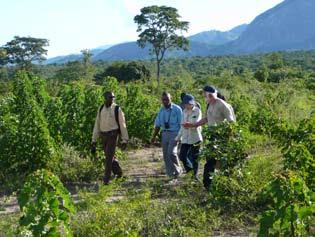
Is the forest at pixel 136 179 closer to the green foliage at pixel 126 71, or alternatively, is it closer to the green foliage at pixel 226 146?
the green foliage at pixel 226 146

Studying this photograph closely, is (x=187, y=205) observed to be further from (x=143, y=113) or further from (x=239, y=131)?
(x=143, y=113)

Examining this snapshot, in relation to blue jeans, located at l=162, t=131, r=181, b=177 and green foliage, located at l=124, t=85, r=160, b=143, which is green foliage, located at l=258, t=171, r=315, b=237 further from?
green foliage, located at l=124, t=85, r=160, b=143

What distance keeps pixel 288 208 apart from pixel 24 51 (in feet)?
213

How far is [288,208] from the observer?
13.7ft

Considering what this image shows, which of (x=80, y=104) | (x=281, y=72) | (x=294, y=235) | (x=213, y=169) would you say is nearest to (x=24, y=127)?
(x=80, y=104)

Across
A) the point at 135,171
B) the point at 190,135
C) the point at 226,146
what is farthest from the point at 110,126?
the point at 226,146

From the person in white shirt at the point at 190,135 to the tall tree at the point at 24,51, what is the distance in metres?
55.6

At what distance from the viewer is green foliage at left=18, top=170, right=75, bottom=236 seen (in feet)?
13.9

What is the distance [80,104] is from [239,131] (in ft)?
14.0

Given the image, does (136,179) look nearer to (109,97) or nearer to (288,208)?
(109,97)

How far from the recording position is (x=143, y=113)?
12.5 metres

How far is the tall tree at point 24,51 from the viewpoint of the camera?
63688 millimetres

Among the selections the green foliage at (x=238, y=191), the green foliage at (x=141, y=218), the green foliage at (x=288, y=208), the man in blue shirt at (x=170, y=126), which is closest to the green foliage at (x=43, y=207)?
the green foliage at (x=141, y=218)

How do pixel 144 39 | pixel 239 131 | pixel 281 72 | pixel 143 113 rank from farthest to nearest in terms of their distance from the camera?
pixel 144 39 → pixel 281 72 → pixel 143 113 → pixel 239 131
